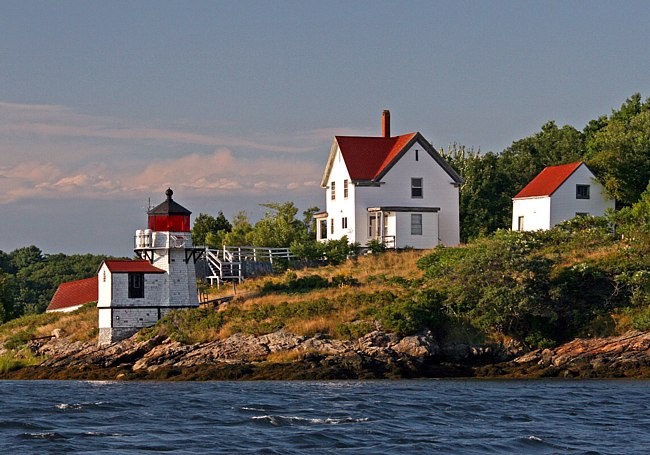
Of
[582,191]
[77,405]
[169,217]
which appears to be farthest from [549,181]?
[77,405]

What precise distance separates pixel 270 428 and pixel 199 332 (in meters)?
19.0

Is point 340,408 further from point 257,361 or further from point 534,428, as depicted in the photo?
point 257,361

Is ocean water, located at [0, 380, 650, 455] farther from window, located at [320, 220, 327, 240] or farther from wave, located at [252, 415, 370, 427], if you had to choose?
window, located at [320, 220, 327, 240]

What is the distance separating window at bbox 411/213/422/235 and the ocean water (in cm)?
2176

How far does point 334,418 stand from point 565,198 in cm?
3362

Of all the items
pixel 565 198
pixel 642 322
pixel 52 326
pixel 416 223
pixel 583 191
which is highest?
pixel 583 191

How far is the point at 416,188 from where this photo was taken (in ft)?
210

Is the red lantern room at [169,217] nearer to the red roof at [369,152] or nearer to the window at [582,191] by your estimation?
the red roof at [369,152]

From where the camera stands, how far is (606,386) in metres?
39.0

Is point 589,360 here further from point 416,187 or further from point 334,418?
point 416,187

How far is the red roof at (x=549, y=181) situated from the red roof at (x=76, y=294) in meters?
25.1

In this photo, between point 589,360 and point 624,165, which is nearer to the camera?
point 589,360

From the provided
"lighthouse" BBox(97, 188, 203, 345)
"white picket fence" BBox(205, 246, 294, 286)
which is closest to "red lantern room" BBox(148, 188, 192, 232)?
"lighthouse" BBox(97, 188, 203, 345)

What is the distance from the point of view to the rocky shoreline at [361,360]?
142ft
